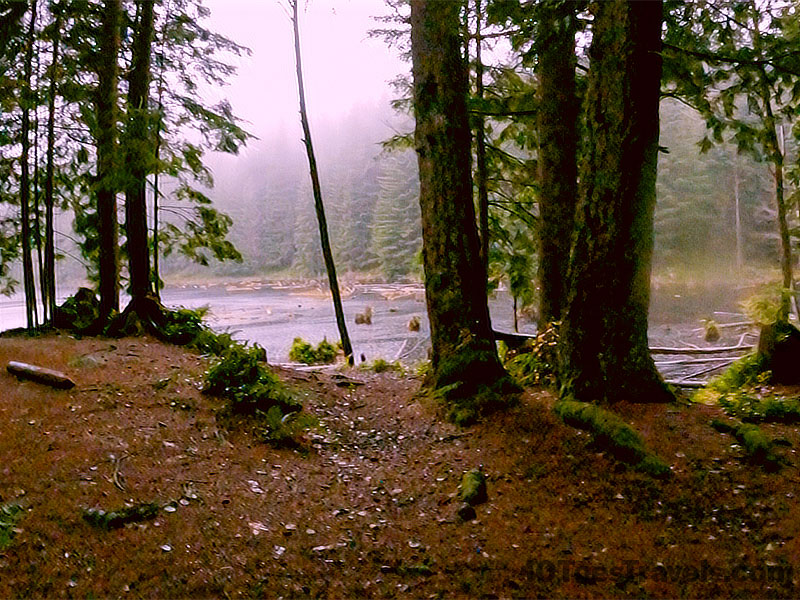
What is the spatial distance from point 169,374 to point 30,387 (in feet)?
4.71

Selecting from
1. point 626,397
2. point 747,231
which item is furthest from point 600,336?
point 747,231

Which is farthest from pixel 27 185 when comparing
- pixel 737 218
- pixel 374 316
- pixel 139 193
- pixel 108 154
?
pixel 737 218

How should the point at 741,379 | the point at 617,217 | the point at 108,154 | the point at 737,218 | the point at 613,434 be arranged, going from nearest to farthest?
the point at 613,434, the point at 617,217, the point at 741,379, the point at 108,154, the point at 737,218

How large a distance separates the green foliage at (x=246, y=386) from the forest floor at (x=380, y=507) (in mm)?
258

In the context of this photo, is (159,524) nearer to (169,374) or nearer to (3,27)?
(169,374)

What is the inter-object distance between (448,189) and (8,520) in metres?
4.46

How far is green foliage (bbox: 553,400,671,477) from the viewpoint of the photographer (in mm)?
3791

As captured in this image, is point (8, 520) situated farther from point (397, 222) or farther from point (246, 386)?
point (397, 222)

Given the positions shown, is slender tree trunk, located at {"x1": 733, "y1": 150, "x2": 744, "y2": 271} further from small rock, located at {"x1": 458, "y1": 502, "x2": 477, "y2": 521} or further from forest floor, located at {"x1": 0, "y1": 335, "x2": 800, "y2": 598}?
small rock, located at {"x1": 458, "y1": 502, "x2": 477, "y2": 521}

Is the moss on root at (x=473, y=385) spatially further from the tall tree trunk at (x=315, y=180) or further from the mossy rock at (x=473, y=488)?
the tall tree trunk at (x=315, y=180)

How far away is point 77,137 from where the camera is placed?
1014 centimetres

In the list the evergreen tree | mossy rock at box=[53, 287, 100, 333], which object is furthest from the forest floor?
the evergreen tree

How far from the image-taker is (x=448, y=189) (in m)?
5.60

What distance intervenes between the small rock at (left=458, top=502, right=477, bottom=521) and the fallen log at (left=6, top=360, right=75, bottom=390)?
4.44 m
